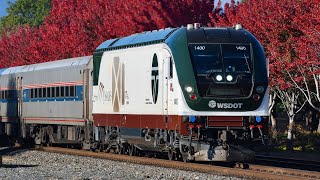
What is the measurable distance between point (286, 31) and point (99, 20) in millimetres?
16130

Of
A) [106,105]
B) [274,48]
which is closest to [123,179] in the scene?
[106,105]

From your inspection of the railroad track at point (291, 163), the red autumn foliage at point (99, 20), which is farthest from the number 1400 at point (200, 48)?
the red autumn foliage at point (99, 20)

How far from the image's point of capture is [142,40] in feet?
70.8

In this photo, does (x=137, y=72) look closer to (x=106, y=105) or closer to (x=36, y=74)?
(x=106, y=105)

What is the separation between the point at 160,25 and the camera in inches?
1339

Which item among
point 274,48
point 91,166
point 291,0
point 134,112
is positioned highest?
point 291,0

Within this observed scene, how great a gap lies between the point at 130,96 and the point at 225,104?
13.6 ft

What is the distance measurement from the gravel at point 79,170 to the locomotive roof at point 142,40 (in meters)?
3.29

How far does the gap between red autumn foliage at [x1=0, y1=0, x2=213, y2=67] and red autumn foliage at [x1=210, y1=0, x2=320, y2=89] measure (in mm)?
5219

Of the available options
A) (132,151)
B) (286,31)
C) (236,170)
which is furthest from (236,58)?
(286,31)

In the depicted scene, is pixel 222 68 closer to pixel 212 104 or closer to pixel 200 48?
pixel 200 48

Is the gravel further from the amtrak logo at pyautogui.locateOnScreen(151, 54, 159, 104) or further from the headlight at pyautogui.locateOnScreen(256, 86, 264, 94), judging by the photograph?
the headlight at pyautogui.locateOnScreen(256, 86, 264, 94)

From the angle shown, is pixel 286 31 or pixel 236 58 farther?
pixel 286 31

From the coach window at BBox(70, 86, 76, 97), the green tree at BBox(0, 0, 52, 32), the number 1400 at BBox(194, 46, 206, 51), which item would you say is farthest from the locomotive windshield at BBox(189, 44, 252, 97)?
the green tree at BBox(0, 0, 52, 32)
